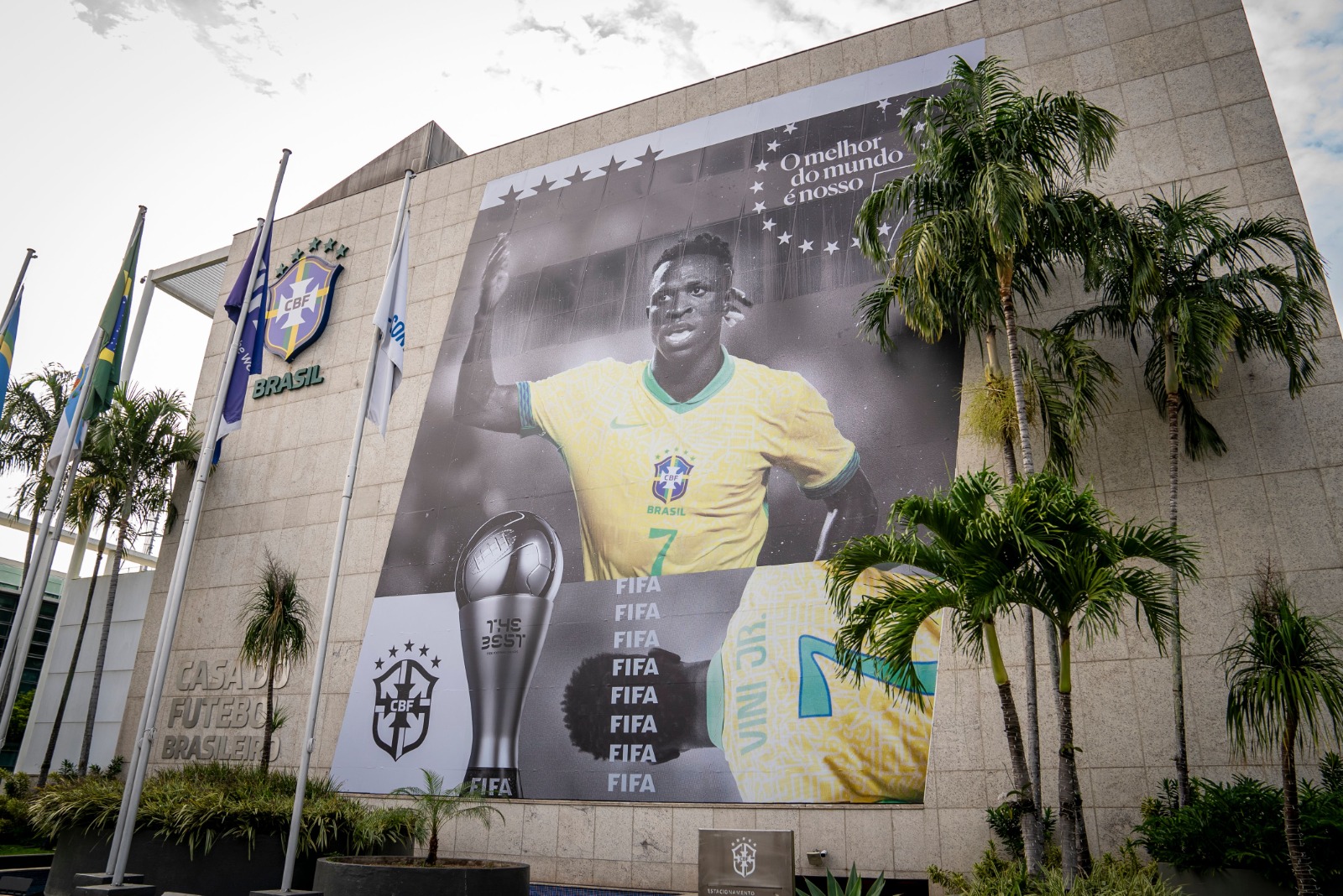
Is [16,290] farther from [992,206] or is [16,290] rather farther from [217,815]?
[992,206]

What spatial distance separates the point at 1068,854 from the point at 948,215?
24.4 feet

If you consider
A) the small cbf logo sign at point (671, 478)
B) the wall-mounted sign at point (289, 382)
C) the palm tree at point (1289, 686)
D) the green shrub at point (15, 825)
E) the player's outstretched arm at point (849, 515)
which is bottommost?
the green shrub at point (15, 825)

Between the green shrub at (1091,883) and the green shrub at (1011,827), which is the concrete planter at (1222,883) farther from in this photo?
the green shrub at (1011,827)

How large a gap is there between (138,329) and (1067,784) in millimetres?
24604

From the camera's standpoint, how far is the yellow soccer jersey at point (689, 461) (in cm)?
1552

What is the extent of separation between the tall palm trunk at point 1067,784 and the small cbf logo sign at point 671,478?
324 inches

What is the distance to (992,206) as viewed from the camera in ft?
36.2

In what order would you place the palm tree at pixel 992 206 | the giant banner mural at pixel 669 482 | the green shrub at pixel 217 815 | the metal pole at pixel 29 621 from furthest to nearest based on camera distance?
the metal pole at pixel 29 621, the giant banner mural at pixel 669 482, the green shrub at pixel 217 815, the palm tree at pixel 992 206

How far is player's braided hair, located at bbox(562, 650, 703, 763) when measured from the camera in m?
14.8

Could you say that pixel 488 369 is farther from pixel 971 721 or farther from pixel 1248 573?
pixel 1248 573

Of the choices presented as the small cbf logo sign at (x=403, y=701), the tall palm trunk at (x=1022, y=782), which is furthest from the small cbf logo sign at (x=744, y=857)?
the small cbf logo sign at (x=403, y=701)

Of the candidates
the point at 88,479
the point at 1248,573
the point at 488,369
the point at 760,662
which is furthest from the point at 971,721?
the point at 88,479

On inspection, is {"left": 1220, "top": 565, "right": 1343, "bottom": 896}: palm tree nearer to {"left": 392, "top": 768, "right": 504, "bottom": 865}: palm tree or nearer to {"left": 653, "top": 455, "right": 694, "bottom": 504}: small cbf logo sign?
{"left": 392, "top": 768, "right": 504, "bottom": 865}: palm tree

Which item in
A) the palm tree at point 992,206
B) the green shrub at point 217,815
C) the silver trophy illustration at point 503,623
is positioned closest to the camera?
the palm tree at point 992,206
